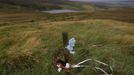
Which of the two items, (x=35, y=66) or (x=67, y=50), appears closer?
(x=67, y=50)

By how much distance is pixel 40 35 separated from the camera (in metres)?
21.7

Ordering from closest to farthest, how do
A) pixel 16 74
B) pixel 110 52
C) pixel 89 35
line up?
1. pixel 110 52
2. pixel 16 74
3. pixel 89 35

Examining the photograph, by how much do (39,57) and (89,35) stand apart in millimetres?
3825

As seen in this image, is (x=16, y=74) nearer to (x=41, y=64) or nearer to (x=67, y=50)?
(x=41, y=64)

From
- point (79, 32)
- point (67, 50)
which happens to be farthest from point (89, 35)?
point (67, 50)

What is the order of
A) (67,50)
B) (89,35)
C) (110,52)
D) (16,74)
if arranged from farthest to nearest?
(89,35) → (16,74) → (110,52) → (67,50)

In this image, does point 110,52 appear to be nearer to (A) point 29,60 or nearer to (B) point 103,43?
(B) point 103,43

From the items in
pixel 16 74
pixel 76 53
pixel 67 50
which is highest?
pixel 67 50

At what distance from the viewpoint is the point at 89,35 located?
20781 millimetres

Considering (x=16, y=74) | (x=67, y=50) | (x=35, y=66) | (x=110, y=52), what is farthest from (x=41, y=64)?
(x=67, y=50)

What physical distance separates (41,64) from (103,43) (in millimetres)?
3752

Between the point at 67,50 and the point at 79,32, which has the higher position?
the point at 67,50

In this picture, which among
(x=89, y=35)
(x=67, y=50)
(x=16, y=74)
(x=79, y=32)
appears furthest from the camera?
(x=79, y=32)

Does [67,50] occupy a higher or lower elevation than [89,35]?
higher
